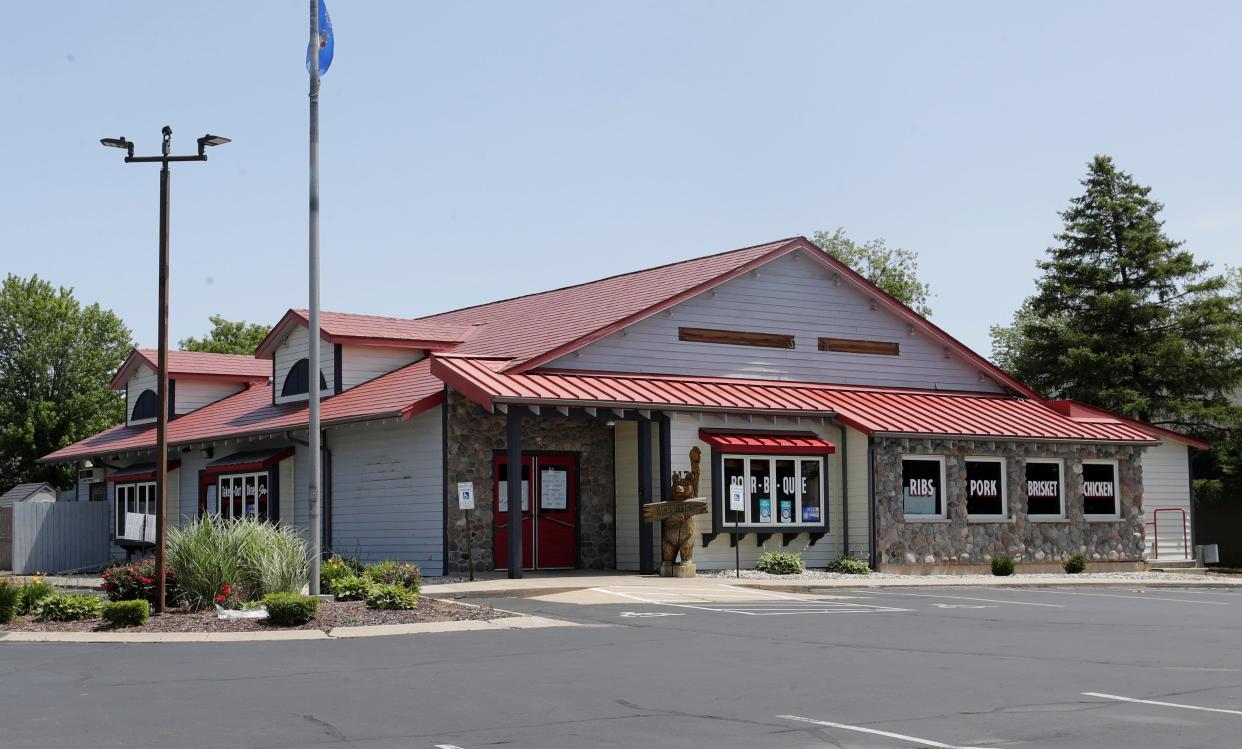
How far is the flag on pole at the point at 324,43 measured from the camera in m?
21.3

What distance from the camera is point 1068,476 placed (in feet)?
101

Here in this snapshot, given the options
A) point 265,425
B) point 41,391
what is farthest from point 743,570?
point 41,391

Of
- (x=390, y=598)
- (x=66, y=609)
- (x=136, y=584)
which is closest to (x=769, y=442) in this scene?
(x=390, y=598)

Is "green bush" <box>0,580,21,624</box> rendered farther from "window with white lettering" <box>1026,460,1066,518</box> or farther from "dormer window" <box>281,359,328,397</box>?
"window with white lettering" <box>1026,460,1066,518</box>

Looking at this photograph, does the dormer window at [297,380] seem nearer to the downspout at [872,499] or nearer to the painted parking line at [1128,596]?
the downspout at [872,499]

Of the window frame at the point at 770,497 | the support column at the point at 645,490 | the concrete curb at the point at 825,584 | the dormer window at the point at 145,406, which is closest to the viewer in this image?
the concrete curb at the point at 825,584

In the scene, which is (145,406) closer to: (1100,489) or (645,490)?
(645,490)

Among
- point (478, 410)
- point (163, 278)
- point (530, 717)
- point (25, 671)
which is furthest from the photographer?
point (478, 410)

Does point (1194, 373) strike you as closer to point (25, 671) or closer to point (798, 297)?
point (798, 297)

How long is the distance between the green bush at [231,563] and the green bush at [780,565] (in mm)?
9989

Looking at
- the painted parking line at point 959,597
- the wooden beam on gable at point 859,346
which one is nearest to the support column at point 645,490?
the painted parking line at point 959,597

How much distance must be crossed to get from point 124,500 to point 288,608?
71.5 ft

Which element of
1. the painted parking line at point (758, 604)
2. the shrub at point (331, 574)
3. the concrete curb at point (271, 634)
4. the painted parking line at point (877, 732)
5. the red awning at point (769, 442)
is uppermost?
the red awning at point (769, 442)

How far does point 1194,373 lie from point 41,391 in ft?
137
